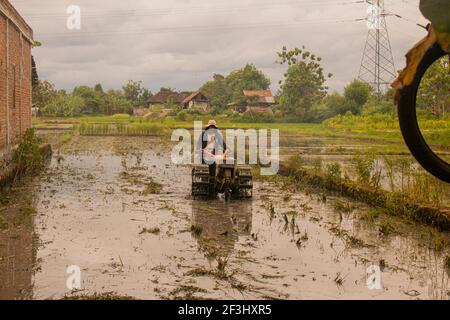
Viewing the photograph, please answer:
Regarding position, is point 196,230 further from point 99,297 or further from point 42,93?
point 42,93

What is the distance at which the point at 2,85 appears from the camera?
15953mm

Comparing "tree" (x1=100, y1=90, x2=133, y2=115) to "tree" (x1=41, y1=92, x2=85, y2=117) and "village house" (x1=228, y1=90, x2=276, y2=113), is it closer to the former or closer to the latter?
"tree" (x1=41, y1=92, x2=85, y2=117)

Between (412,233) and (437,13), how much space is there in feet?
23.1

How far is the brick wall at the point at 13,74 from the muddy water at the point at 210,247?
457 cm

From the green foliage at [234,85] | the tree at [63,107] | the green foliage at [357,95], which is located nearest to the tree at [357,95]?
the green foliage at [357,95]

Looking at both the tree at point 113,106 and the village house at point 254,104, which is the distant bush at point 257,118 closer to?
the village house at point 254,104

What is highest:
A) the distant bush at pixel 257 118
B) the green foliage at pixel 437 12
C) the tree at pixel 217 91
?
the tree at pixel 217 91

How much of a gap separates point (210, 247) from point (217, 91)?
287 feet

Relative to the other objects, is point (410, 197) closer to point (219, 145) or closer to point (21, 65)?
point (219, 145)

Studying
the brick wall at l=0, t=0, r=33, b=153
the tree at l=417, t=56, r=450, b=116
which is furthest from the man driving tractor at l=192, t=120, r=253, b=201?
the tree at l=417, t=56, r=450, b=116

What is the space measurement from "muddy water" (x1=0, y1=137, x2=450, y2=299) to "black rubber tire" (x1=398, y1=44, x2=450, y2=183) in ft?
10.2

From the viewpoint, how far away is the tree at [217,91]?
88125mm

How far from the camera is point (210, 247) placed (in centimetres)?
760
